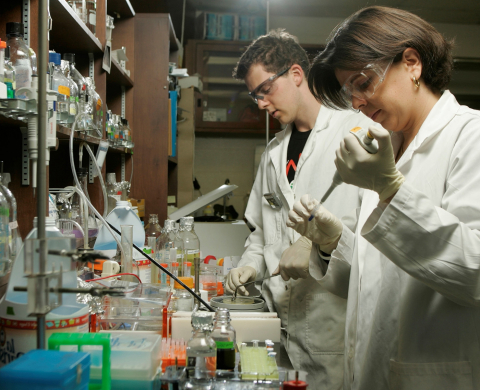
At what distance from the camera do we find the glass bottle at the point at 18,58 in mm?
1069

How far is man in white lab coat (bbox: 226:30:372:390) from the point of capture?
5.84 feet

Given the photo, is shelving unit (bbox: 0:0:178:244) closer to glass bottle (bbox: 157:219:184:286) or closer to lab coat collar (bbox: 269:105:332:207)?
glass bottle (bbox: 157:219:184:286)

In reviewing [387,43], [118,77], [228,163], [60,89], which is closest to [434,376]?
[387,43]

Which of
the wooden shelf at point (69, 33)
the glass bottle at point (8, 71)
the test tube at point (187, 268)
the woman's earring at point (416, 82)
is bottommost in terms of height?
the test tube at point (187, 268)

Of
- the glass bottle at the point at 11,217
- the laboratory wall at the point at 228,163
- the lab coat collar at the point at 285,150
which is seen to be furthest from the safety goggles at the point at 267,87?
the laboratory wall at the point at 228,163

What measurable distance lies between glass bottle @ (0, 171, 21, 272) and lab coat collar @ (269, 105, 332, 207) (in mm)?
1158

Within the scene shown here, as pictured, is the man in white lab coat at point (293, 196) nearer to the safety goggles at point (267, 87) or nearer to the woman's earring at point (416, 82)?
the safety goggles at point (267, 87)

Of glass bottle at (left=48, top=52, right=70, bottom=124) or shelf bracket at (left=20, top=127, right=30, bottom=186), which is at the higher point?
glass bottle at (left=48, top=52, right=70, bottom=124)

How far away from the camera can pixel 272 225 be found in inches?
81.7

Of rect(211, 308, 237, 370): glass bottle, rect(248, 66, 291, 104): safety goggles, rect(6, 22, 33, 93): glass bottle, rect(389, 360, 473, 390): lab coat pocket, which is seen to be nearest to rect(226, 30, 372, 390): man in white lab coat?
rect(248, 66, 291, 104): safety goggles

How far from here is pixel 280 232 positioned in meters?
2.04

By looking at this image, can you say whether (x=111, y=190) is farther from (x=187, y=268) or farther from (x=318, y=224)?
(x=318, y=224)

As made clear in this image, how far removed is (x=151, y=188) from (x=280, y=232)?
1.22 meters

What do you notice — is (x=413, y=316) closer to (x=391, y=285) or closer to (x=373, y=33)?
(x=391, y=285)
